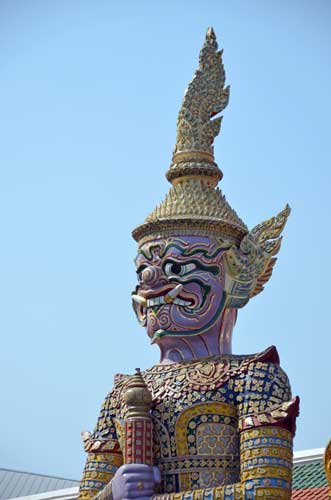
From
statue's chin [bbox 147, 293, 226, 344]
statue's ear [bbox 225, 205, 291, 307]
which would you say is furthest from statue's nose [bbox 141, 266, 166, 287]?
statue's ear [bbox 225, 205, 291, 307]

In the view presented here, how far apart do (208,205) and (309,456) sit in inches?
247

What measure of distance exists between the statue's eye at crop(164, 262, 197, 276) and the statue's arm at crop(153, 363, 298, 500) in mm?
1119

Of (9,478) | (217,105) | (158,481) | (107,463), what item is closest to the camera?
(158,481)

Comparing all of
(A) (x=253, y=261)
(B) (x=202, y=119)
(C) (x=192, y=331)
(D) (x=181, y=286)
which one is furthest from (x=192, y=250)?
(B) (x=202, y=119)

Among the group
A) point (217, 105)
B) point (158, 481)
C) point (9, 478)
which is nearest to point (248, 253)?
point (217, 105)

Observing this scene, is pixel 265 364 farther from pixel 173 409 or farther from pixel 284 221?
pixel 284 221

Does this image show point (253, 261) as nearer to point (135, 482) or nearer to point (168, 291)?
point (168, 291)

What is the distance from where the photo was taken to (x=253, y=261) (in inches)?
443

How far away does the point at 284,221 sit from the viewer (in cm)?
1155

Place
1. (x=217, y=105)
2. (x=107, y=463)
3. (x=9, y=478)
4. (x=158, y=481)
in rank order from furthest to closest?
1. (x=9, y=478)
2. (x=217, y=105)
3. (x=107, y=463)
4. (x=158, y=481)

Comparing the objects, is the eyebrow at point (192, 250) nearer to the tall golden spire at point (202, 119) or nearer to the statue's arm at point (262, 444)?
the tall golden spire at point (202, 119)

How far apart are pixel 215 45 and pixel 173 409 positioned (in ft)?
11.6

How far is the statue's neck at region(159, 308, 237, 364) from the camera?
36.0 ft

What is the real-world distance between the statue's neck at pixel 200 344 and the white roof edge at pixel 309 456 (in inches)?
227
